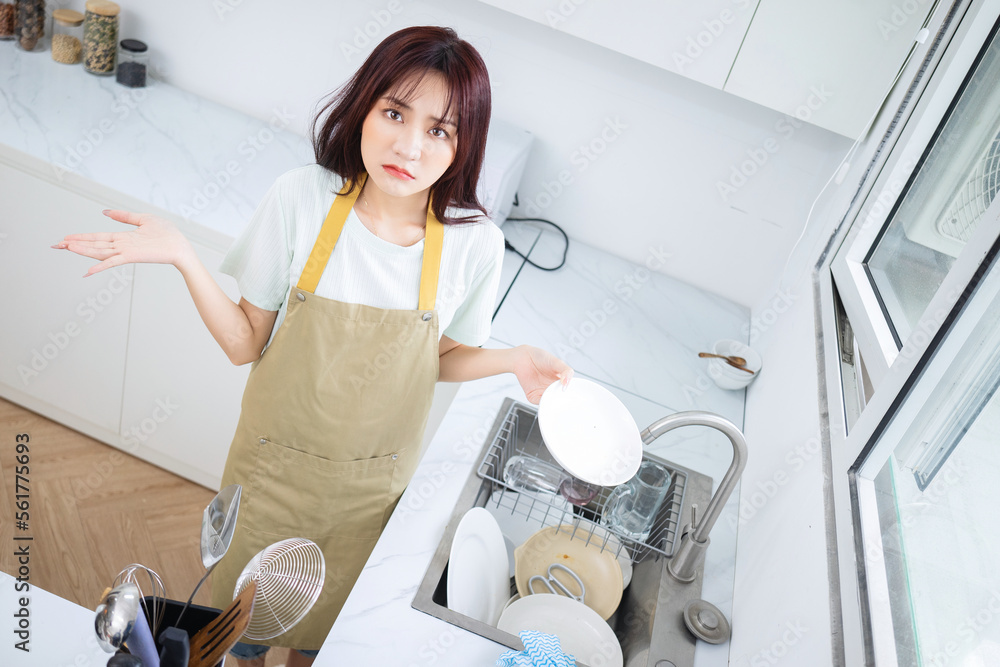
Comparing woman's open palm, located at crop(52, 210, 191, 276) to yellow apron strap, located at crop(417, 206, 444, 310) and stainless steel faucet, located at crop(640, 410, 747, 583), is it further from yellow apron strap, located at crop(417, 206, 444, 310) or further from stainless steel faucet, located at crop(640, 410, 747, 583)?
stainless steel faucet, located at crop(640, 410, 747, 583)

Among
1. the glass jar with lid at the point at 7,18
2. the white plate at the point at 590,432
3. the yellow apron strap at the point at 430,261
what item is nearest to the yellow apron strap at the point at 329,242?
the yellow apron strap at the point at 430,261

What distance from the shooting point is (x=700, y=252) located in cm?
212

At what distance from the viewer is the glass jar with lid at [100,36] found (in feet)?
6.71

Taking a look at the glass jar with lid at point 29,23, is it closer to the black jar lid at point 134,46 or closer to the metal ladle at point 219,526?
the black jar lid at point 134,46

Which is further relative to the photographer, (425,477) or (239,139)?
(239,139)

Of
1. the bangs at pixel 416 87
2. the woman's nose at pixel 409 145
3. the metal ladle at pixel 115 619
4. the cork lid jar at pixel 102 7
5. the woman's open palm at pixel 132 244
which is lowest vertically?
Answer: the metal ladle at pixel 115 619

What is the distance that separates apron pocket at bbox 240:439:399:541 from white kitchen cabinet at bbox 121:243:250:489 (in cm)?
64

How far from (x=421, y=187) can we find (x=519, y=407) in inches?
24.1

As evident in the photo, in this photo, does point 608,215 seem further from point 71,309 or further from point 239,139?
point 71,309

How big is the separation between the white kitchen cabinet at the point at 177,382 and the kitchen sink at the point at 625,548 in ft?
2.52

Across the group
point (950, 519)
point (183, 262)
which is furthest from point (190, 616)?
point (950, 519)

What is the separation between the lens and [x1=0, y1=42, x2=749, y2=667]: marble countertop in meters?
1.36

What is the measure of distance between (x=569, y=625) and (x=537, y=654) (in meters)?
0.19

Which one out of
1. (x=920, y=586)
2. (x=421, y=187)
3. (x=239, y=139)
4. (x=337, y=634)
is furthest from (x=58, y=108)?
(x=920, y=586)
